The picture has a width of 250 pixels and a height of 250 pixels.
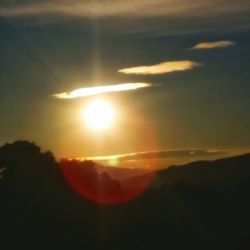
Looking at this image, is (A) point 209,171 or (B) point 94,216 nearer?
(B) point 94,216

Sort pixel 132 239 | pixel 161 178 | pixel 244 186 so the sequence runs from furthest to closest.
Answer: pixel 161 178 → pixel 244 186 → pixel 132 239

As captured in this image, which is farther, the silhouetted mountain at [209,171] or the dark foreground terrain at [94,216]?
the silhouetted mountain at [209,171]

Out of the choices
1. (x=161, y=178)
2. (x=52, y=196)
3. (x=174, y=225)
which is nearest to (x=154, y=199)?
(x=174, y=225)

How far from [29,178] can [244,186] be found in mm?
21489

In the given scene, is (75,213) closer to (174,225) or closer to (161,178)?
(174,225)

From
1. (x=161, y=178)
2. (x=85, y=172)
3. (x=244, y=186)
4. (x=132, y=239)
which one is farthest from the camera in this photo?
(x=161, y=178)

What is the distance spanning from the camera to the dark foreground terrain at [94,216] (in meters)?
67.6

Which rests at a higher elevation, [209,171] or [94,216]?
[209,171]

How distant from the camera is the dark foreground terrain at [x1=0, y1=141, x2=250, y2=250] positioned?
67562 mm

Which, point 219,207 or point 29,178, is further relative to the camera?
point 219,207

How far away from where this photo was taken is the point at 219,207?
254ft

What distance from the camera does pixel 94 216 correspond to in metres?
69.6

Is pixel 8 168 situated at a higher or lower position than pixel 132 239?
higher

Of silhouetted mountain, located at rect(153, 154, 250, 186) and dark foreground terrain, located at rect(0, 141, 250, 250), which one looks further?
silhouetted mountain, located at rect(153, 154, 250, 186)
